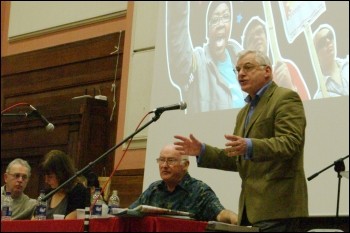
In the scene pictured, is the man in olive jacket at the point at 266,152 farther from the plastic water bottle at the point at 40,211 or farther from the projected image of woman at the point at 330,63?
the projected image of woman at the point at 330,63

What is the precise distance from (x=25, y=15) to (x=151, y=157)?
2726 mm

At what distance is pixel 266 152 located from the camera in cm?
281

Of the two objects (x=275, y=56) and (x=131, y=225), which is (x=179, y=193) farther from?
(x=275, y=56)

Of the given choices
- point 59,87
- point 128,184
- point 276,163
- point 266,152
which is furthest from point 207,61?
point 266,152

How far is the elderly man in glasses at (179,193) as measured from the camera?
3.93 metres

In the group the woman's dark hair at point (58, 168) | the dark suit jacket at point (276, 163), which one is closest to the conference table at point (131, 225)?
the dark suit jacket at point (276, 163)

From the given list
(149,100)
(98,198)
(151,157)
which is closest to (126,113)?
(149,100)

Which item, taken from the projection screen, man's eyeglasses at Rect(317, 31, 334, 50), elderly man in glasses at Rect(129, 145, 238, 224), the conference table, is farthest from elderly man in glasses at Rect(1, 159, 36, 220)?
man's eyeglasses at Rect(317, 31, 334, 50)

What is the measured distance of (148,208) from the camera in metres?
2.68

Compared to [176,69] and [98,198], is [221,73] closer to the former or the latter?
[176,69]

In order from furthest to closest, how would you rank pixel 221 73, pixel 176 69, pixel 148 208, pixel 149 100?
1. pixel 149 100
2. pixel 176 69
3. pixel 221 73
4. pixel 148 208

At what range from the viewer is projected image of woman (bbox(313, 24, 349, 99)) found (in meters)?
4.54

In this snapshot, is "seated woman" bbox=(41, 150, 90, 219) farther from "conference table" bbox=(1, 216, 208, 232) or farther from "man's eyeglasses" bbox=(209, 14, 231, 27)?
"man's eyeglasses" bbox=(209, 14, 231, 27)

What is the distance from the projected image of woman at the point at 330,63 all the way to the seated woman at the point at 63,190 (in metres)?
1.64
